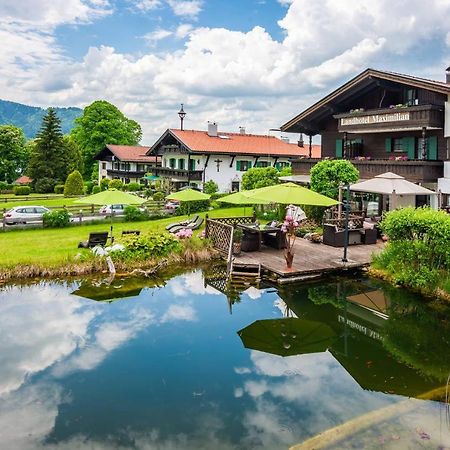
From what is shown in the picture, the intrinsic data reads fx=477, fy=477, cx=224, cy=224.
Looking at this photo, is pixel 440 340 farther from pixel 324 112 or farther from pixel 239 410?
pixel 324 112

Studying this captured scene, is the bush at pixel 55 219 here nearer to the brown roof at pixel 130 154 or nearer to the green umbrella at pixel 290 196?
the green umbrella at pixel 290 196

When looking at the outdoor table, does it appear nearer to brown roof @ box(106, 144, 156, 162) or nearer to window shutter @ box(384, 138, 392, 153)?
window shutter @ box(384, 138, 392, 153)

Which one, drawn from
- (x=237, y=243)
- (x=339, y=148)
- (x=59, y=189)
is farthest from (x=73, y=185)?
(x=237, y=243)

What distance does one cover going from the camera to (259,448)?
696 centimetres

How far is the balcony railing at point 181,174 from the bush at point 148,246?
2547 cm

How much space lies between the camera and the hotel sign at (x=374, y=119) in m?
23.5

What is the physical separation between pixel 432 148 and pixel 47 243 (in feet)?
61.7

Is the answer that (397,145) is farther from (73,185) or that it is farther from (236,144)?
(73,185)

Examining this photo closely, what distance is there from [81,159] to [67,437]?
189 feet

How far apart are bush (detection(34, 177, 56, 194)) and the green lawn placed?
3106cm

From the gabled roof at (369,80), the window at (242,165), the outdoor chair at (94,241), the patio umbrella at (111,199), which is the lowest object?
the outdoor chair at (94,241)

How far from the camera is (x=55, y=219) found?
2434 centimetres

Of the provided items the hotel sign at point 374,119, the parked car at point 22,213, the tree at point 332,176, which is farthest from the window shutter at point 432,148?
the parked car at point 22,213

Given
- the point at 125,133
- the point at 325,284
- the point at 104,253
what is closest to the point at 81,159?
the point at 125,133
